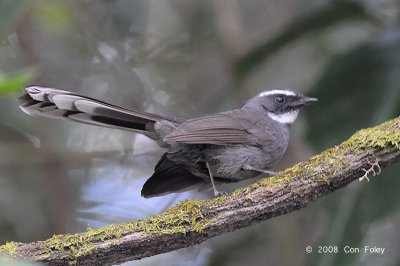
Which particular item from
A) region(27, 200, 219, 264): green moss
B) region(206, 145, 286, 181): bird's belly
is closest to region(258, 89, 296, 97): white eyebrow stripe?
region(206, 145, 286, 181): bird's belly

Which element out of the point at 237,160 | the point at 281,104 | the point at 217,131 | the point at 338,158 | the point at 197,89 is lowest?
the point at 338,158

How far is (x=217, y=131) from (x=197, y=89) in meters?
2.53

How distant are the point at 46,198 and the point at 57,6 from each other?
180 centimetres

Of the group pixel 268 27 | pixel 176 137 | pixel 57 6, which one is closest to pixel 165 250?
pixel 176 137

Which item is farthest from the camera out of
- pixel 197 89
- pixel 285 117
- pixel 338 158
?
pixel 197 89

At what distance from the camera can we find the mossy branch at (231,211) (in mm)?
3307

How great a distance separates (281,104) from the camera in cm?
515

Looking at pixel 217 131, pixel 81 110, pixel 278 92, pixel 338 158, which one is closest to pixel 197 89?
pixel 278 92

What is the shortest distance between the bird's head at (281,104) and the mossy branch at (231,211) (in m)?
1.51

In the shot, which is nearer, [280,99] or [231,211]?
[231,211]

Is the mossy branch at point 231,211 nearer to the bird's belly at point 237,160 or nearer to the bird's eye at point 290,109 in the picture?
the bird's belly at point 237,160

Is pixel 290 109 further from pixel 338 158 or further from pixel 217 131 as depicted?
pixel 338 158

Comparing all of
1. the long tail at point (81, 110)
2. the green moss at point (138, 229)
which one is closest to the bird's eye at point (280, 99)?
the long tail at point (81, 110)

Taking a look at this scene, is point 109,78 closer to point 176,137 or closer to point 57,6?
point 57,6
